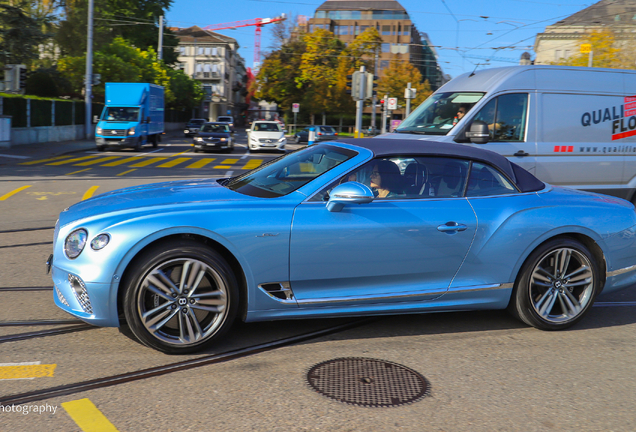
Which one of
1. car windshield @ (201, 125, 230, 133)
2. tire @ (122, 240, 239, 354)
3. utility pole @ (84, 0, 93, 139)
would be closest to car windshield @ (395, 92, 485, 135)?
tire @ (122, 240, 239, 354)

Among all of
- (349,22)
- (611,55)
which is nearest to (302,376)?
(611,55)

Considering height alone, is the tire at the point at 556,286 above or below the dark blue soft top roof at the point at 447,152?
below

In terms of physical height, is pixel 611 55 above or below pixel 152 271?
above

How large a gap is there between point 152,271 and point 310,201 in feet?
3.73

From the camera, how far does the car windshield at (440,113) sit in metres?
8.59

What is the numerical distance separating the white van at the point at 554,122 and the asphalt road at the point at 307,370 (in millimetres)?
3242

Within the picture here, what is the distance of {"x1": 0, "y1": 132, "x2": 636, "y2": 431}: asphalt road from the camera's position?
3.15m

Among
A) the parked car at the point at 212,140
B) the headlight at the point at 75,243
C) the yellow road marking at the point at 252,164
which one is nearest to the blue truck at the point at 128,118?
the parked car at the point at 212,140

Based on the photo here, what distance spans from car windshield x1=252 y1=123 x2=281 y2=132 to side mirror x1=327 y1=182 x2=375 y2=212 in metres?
25.8

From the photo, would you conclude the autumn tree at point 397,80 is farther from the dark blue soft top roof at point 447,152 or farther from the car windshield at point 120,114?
the dark blue soft top roof at point 447,152

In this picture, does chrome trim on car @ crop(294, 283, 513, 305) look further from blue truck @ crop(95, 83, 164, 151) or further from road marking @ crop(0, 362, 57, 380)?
blue truck @ crop(95, 83, 164, 151)

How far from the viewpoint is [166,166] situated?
19547mm

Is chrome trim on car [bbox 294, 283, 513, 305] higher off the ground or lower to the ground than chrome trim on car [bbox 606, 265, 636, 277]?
lower

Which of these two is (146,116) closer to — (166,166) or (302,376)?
(166,166)
